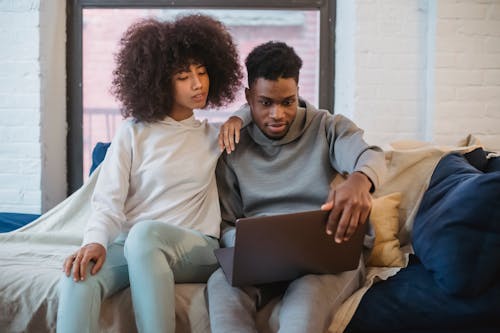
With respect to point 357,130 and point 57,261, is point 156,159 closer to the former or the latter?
point 57,261

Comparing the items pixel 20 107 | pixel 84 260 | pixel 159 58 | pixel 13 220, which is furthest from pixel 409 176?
pixel 20 107

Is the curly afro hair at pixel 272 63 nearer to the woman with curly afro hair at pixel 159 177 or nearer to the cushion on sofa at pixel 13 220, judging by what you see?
the woman with curly afro hair at pixel 159 177

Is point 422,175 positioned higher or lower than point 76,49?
lower

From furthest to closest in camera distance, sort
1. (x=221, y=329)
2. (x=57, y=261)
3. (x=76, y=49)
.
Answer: (x=76, y=49), (x=57, y=261), (x=221, y=329)

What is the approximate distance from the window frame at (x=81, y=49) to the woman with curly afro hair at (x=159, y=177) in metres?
0.88

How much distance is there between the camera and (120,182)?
1.49 meters

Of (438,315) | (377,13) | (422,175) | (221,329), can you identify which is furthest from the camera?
(377,13)

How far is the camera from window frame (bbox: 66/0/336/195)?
8.41ft

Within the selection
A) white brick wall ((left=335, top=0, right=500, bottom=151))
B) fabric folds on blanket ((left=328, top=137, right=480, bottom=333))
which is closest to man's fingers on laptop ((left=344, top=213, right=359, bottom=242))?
fabric folds on blanket ((left=328, top=137, right=480, bottom=333))

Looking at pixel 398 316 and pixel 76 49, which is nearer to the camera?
pixel 398 316

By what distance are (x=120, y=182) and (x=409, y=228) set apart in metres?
0.92

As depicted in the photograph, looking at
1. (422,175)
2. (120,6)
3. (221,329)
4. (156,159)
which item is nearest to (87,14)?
(120,6)

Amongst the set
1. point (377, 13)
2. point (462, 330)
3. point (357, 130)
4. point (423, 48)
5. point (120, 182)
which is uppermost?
point (377, 13)

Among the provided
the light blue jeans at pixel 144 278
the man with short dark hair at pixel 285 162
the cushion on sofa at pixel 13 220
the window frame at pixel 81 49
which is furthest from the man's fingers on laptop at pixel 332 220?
the window frame at pixel 81 49
